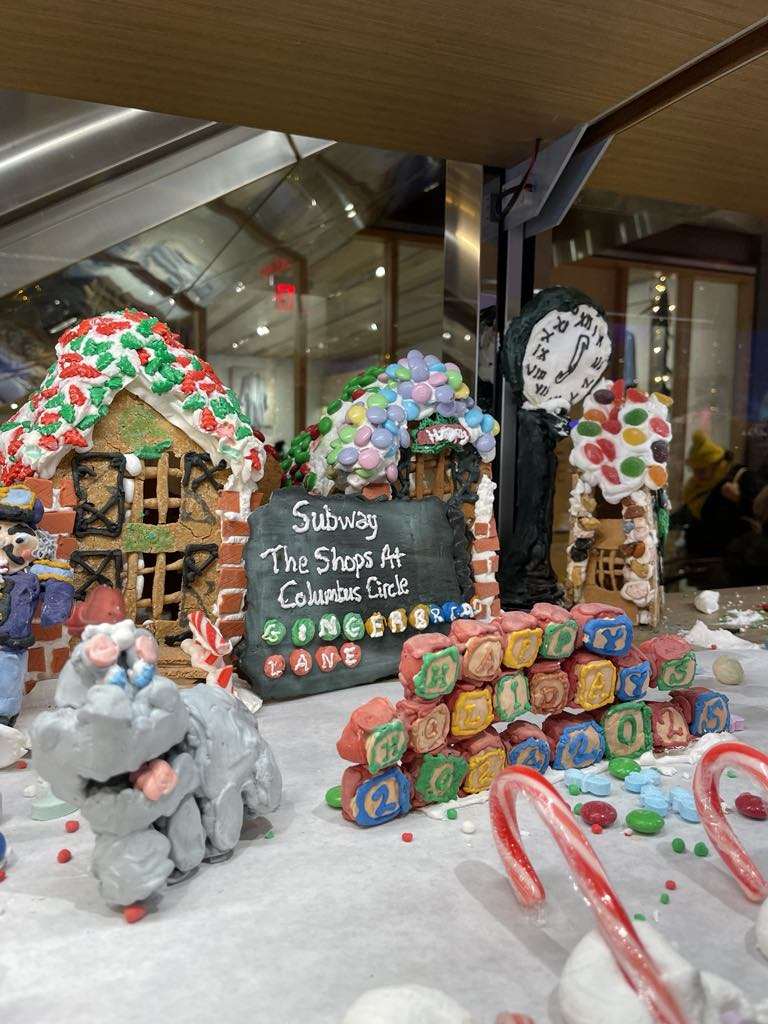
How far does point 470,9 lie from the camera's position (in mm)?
2223

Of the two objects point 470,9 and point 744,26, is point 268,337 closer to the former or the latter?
point 470,9

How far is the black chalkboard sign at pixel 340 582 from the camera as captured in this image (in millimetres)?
2748

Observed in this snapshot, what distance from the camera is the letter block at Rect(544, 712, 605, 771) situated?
2.15 metres

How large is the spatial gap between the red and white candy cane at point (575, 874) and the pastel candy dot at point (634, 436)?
2.39 meters

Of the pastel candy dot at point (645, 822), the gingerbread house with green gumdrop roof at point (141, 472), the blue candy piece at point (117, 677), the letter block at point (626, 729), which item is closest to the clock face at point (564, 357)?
the gingerbread house with green gumdrop roof at point (141, 472)

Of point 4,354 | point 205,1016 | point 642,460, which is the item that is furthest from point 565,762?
point 4,354

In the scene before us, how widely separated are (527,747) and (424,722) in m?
0.33

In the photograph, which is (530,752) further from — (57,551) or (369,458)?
(57,551)

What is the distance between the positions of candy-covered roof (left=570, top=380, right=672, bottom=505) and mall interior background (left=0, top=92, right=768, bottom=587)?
529mm

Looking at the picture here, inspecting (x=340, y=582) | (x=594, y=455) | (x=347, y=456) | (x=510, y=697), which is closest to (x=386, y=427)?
(x=347, y=456)

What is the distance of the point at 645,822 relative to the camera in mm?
1847

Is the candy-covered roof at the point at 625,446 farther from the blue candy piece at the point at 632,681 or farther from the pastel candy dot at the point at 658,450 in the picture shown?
the blue candy piece at the point at 632,681

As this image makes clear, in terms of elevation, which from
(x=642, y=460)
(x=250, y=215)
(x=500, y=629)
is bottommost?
(x=500, y=629)

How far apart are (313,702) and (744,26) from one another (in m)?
2.34
